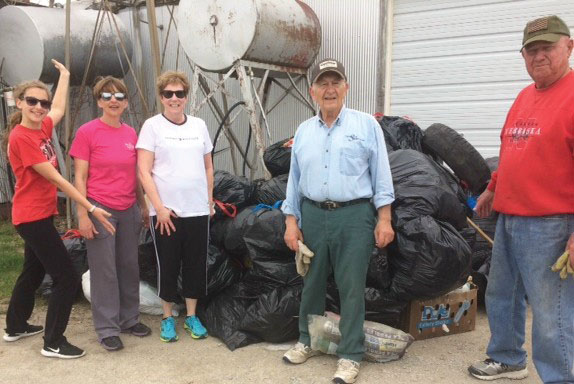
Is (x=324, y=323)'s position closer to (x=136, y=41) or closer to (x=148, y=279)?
(x=148, y=279)

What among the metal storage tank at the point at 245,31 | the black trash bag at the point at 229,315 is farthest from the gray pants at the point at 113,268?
the metal storage tank at the point at 245,31

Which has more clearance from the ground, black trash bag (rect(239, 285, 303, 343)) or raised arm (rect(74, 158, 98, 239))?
raised arm (rect(74, 158, 98, 239))

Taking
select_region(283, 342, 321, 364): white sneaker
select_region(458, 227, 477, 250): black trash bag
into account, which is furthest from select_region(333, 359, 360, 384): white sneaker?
select_region(458, 227, 477, 250): black trash bag

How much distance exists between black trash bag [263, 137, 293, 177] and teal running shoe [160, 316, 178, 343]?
5.10ft

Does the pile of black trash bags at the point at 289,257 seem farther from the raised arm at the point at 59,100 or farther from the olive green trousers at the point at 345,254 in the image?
the raised arm at the point at 59,100

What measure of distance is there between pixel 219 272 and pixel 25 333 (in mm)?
1369

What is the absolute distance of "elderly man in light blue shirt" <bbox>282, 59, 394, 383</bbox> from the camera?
9.37 ft

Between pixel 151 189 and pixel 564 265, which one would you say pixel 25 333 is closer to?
pixel 151 189

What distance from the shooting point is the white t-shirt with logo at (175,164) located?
10.9ft

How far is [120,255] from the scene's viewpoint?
3.53m

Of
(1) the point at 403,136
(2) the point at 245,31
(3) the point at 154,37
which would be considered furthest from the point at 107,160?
(2) the point at 245,31

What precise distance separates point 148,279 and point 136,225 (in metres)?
0.66

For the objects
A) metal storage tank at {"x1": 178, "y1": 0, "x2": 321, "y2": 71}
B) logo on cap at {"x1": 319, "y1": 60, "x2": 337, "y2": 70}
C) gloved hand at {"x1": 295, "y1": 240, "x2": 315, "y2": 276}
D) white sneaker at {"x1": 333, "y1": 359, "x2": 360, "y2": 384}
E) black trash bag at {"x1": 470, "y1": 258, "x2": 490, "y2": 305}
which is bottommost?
white sneaker at {"x1": 333, "y1": 359, "x2": 360, "y2": 384}

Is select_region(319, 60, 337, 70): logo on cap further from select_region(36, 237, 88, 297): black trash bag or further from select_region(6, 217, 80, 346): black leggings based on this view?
select_region(36, 237, 88, 297): black trash bag
